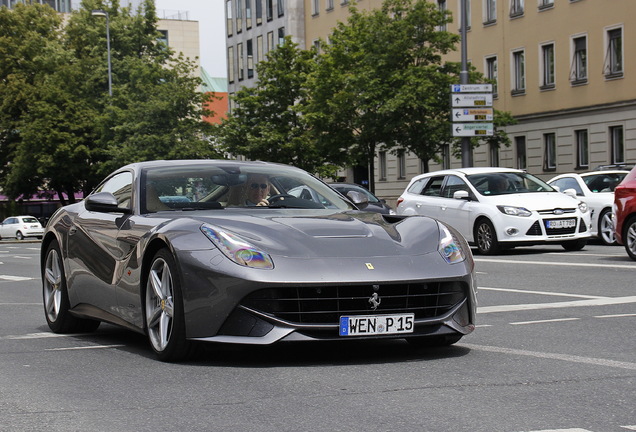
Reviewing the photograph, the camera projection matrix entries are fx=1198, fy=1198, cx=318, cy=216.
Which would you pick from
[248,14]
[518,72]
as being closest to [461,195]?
[518,72]

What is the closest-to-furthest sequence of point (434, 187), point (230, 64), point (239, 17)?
point (434, 187) → point (239, 17) → point (230, 64)

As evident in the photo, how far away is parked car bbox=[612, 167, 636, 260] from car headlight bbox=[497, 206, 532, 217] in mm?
3407

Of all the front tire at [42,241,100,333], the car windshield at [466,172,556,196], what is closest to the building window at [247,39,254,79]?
the car windshield at [466,172,556,196]

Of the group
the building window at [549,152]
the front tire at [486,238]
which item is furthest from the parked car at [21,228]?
the front tire at [486,238]

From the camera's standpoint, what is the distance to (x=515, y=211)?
20.5m

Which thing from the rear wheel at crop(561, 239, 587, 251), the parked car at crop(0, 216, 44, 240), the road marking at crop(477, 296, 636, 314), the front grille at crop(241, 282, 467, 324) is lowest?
the parked car at crop(0, 216, 44, 240)

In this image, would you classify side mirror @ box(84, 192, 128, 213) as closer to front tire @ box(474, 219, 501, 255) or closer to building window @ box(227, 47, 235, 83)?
front tire @ box(474, 219, 501, 255)

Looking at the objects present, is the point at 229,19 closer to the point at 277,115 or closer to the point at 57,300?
the point at 277,115

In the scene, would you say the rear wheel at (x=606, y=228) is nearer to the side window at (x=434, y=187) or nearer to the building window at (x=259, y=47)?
the side window at (x=434, y=187)

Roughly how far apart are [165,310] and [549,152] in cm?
4138

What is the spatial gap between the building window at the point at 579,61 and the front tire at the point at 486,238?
24913 mm

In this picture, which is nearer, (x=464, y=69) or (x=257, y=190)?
(x=257, y=190)

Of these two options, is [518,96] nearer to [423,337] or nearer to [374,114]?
[374,114]

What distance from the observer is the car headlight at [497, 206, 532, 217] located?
67.0 feet
